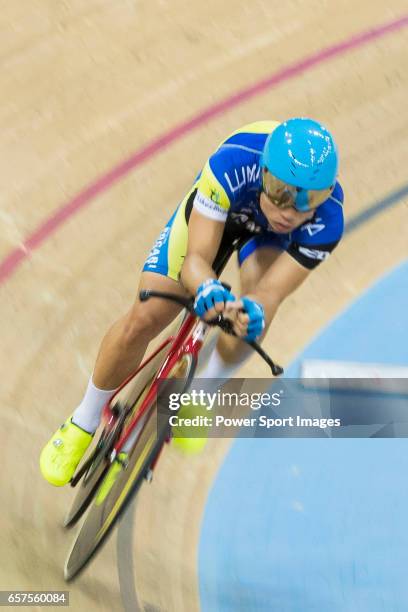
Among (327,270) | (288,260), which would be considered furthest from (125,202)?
(288,260)

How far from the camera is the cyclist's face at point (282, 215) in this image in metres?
2.62

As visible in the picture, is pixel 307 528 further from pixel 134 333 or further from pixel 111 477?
pixel 134 333

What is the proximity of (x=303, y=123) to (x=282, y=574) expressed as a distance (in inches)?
72.7

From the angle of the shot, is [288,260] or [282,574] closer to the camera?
[288,260]

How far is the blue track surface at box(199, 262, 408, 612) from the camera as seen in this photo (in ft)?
11.1

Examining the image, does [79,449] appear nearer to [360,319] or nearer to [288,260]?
[288,260]

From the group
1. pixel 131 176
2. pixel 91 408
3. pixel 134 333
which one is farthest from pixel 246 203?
pixel 131 176

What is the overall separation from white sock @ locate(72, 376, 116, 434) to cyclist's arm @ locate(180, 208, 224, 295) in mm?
641

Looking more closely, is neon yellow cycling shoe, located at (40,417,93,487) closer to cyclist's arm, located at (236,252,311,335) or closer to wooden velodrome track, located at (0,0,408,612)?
wooden velodrome track, located at (0,0,408,612)

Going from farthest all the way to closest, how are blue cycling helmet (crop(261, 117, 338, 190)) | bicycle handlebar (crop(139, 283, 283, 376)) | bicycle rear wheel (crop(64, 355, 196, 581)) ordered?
bicycle rear wheel (crop(64, 355, 196, 581)) < blue cycling helmet (crop(261, 117, 338, 190)) < bicycle handlebar (crop(139, 283, 283, 376))

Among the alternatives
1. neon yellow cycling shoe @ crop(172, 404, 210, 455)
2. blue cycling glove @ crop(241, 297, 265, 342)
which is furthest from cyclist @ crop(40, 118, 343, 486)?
neon yellow cycling shoe @ crop(172, 404, 210, 455)

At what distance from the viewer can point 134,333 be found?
299 centimetres

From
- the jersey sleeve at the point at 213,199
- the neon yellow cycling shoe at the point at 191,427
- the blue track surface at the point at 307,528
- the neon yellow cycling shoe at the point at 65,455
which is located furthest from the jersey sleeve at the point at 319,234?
the blue track surface at the point at 307,528

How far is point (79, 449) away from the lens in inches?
126
